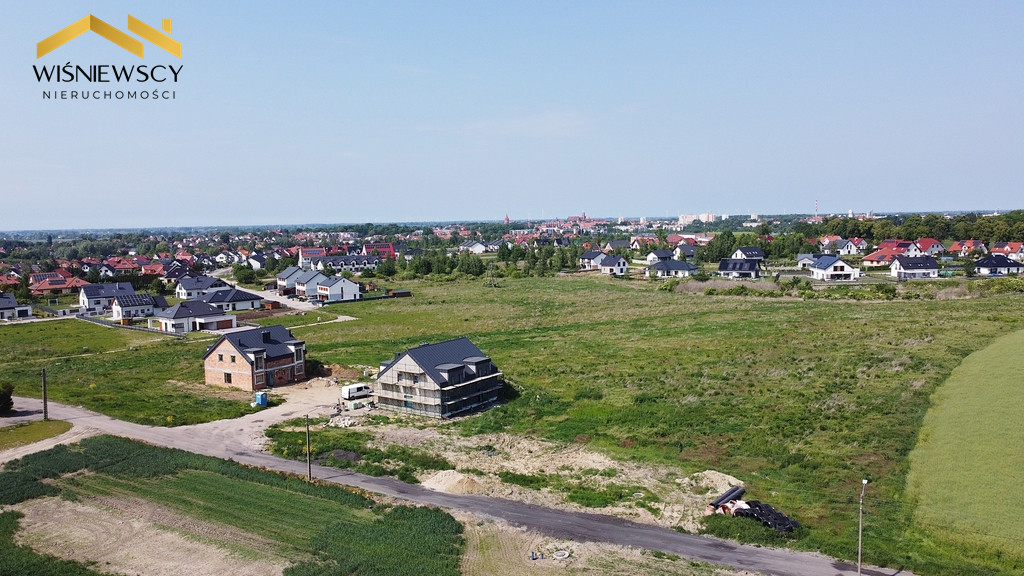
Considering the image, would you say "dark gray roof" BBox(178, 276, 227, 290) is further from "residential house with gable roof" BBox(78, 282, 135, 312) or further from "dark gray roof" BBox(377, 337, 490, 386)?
"dark gray roof" BBox(377, 337, 490, 386)

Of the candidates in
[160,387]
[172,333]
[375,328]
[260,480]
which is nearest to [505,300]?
[375,328]

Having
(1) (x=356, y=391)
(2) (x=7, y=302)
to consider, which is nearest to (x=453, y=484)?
(1) (x=356, y=391)

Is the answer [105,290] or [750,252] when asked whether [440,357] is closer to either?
[105,290]

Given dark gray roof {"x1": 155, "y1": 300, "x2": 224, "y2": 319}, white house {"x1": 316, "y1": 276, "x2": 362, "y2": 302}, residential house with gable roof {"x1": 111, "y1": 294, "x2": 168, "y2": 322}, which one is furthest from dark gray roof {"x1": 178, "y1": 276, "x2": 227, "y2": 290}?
dark gray roof {"x1": 155, "y1": 300, "x2": 224, "y2": 319}

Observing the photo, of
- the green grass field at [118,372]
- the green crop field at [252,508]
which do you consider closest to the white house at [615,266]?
the green grass field at [118,372]

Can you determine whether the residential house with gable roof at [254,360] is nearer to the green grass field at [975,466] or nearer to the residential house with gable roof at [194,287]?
the green grass field at [975,466]

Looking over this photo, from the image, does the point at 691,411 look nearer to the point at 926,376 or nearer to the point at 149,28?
the point at 926,376

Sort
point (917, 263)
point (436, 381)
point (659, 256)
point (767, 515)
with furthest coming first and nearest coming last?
point (659, 256) < point (917, 263) < point (436, 381) < point (767, 515)
